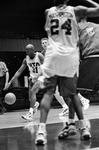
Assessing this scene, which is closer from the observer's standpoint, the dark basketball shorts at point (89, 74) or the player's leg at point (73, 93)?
the player's leg at point (73, 93)

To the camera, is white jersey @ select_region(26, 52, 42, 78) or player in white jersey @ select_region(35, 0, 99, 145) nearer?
player in white jersey @ select_region(35, 0, 99, 145)

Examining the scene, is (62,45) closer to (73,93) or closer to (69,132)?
(73,93)

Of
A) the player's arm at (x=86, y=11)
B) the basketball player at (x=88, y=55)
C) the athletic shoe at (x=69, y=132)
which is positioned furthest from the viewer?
the basketball player at (x=88, y=55)

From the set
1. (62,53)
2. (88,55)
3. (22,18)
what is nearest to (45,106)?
(62,53)

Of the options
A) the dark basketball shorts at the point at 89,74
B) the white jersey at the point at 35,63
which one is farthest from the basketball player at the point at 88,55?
the white jersey at the point at 35,63

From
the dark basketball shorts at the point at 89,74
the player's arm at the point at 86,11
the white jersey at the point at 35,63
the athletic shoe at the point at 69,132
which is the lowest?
the athletic shoe at the point at 69,132

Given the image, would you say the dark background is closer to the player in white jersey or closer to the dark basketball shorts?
the dark basketball shorts

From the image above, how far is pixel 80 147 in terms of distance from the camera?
3350mm

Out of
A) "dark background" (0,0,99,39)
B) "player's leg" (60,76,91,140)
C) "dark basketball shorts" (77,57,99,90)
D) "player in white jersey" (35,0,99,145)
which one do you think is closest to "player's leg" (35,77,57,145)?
"player in white jersey" (35,0,99,145)

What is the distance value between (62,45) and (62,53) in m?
0.10

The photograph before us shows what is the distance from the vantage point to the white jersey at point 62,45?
147 inches

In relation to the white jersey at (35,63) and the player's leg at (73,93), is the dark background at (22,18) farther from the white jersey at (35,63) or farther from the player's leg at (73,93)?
the player's leg at (73,93)

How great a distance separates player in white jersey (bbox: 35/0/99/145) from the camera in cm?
373

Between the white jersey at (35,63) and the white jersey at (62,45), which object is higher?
the white jersey at (62,45)
